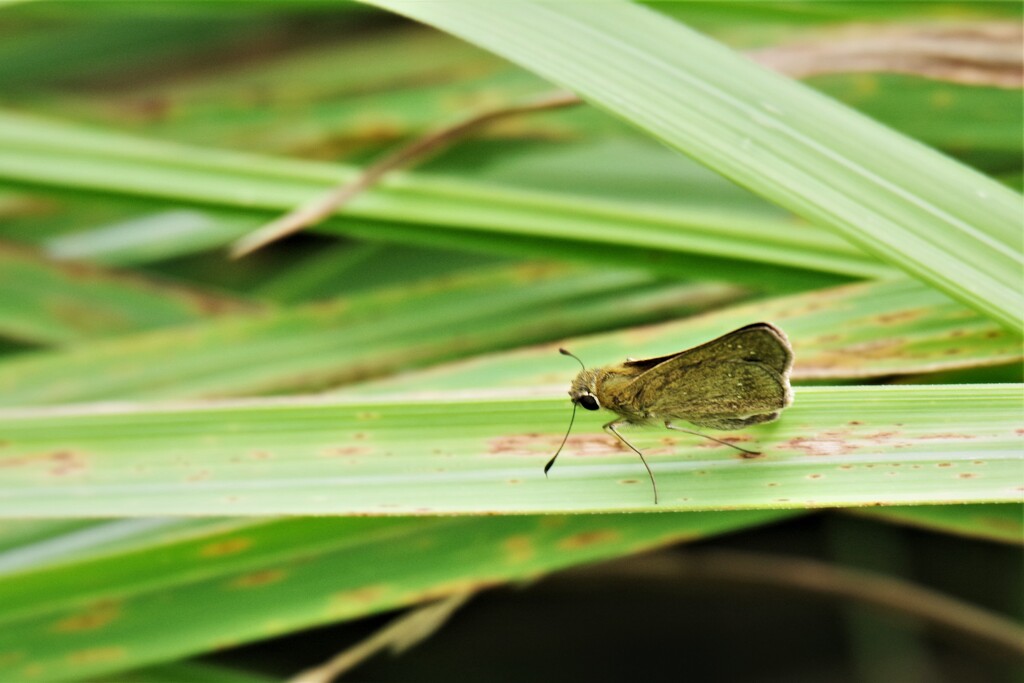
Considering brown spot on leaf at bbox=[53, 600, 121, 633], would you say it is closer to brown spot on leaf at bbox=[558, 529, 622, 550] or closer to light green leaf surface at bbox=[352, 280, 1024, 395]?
light green leaf surface at bbox=[352, 280, 1024, 395]

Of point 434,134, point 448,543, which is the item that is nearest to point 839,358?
point 448,543

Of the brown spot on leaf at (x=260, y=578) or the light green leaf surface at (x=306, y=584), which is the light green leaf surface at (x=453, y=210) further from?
the brown spot on leaf at (x=260, y=578)

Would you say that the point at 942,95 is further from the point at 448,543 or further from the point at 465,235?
the point at 448,543

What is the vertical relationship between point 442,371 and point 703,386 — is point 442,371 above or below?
below

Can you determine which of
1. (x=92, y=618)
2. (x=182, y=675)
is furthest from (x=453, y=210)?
(x=182, y=675)

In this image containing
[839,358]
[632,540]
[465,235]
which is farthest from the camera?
[465,235]

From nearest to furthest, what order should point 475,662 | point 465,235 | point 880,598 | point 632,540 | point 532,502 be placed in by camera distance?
1. point 532,502
2. point 632,540
3. point 465,235
4. point 880,598
5. point 475,662

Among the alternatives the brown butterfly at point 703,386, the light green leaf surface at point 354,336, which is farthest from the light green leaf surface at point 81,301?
the brown butterfly at point 703,386

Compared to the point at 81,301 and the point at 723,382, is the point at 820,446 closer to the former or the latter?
the point at 723,382
